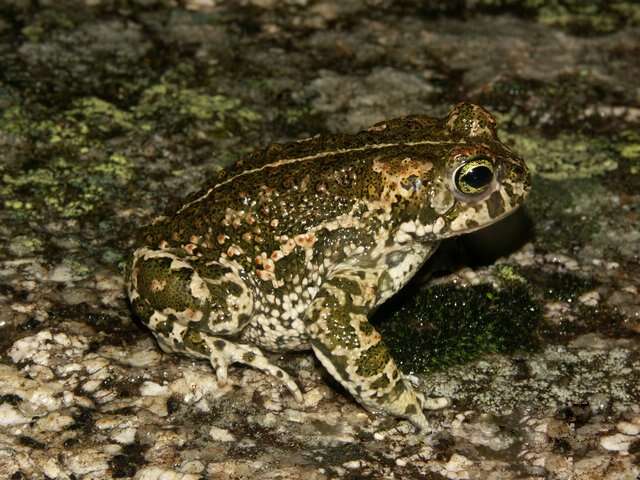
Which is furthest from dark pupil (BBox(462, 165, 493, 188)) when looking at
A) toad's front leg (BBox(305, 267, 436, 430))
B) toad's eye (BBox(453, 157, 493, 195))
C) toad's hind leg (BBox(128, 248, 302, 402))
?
toad's hind leg (BBox(128, 248, 302, 402))

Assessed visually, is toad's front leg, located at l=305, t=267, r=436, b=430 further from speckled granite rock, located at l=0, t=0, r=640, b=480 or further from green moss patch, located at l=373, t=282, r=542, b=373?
green moss patch, located at l=373, t=282, r=542, b=373

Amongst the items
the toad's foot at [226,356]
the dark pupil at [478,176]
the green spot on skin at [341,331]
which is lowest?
the toad's foot at [226,356]

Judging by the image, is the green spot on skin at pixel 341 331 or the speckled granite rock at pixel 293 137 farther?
the green spot on skin at pixel 341 331

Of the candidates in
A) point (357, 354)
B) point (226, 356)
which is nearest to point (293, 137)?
point (226, 356)

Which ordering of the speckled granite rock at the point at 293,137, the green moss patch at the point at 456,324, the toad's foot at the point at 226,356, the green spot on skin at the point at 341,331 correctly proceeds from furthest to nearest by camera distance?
1. the green moss patch at the point at 456,324
2. the toad's foot at the point at 226,356
3. the green spot on skin at the point at 341,331
4. the speckled granite rock at the point at 293,137

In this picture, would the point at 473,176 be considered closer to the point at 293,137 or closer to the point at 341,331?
the point at 341,331

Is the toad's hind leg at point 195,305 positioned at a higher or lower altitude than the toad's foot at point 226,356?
higher

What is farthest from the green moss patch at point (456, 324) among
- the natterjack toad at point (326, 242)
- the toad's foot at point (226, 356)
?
the toad's foot at point (226, 356)

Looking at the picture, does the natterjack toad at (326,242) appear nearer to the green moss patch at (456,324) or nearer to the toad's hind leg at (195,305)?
the toad's hind leg at (195,305)
